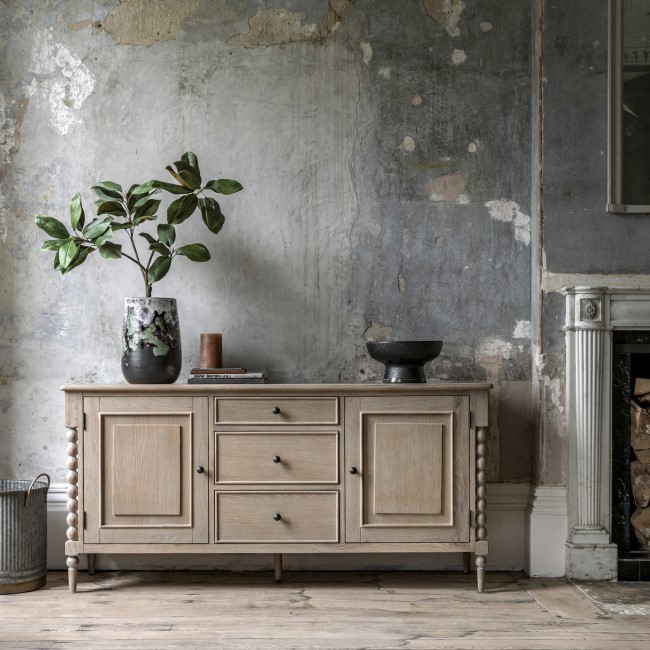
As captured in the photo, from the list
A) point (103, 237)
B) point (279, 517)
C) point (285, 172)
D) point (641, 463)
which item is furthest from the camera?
point (285, 172)

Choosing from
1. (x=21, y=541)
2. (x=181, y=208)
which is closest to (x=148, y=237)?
(x=181, y=208)

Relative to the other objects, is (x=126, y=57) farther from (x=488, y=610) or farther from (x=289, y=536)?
(x=488, y=610)

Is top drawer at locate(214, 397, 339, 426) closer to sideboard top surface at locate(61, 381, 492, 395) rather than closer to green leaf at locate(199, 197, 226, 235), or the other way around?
sideboard top surface at locate(61, 381, 492, 395)

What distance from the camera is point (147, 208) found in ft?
10.2

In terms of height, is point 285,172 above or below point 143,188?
above

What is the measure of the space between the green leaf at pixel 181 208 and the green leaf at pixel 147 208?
75 millimetres

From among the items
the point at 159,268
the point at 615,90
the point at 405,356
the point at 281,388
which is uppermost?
the point at 615,90

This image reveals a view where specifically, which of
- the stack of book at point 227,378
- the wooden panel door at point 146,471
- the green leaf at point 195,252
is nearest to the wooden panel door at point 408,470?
the stack of book at point 227,378

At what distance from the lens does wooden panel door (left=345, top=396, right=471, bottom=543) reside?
2969 millimetres

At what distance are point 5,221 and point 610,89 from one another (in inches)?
112

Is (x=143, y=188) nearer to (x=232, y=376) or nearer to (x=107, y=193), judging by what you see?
(x=107, y=193)

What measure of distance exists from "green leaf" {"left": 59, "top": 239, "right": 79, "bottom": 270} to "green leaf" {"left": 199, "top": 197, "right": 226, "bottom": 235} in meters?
0.55

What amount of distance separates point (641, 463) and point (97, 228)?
101 inches

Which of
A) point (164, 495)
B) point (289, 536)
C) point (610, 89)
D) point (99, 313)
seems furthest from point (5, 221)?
point (610, 89)
